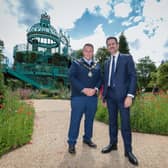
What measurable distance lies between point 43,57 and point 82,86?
28.6 meters

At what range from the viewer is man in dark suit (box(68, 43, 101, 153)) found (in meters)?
3.29

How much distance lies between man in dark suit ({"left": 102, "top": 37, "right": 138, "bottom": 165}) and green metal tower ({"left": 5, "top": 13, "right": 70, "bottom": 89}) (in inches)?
909

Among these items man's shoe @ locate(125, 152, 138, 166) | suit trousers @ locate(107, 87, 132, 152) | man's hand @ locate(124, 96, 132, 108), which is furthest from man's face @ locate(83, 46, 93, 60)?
man's shoe @ locate(125, 152, 138, 166)

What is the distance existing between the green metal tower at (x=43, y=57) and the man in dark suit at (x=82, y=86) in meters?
22.8

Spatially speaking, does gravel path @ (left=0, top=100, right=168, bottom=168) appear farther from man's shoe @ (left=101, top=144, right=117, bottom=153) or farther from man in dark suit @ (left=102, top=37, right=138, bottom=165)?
man in dark suit @ (left=102, top=37, right=138, bottom=165)

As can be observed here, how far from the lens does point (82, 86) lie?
10.7 ft

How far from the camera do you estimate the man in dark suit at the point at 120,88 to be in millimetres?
2963

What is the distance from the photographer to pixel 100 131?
4.95m

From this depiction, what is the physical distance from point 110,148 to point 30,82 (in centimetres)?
2256

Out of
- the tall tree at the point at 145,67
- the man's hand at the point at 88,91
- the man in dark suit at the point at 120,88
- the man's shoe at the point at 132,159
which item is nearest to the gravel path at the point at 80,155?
the man's shoe at the point at 132,159

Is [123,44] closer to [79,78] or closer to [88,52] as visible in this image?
[88,52]

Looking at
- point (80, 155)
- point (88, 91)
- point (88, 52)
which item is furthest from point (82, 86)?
point (80, 155)

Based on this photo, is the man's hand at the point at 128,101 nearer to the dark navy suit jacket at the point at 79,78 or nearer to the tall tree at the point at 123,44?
the dark navy suit jacket at the point at 79,78

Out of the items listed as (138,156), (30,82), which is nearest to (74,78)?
(138,156)
